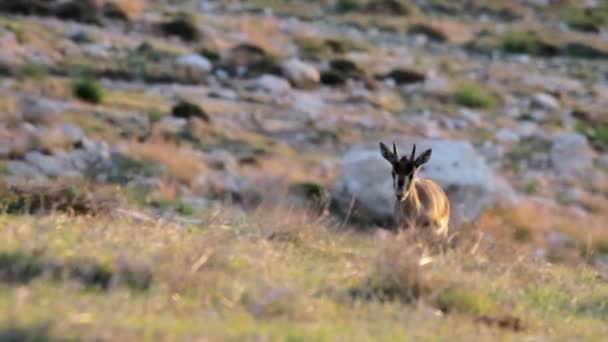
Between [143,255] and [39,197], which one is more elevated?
[143,255]

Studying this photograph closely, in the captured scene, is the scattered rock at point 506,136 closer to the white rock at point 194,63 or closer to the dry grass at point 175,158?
the white rock at point 194,63

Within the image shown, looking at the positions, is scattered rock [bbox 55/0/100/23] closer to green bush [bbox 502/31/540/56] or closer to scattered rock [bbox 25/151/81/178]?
scattered rock [bbox 25/151/81/178]

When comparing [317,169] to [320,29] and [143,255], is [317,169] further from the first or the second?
[320,29]

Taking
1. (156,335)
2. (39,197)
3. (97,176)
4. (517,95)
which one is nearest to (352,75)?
(517,95)

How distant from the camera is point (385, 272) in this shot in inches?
348

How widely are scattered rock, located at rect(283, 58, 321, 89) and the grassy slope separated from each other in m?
18.4

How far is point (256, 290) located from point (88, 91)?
16.8 meters

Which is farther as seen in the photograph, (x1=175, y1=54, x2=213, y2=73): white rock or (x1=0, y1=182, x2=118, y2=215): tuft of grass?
(x1=175, y1=54, x2=213, y2=73): white rock

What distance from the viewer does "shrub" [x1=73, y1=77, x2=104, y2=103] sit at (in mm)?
24312

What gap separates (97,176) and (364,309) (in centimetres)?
1224

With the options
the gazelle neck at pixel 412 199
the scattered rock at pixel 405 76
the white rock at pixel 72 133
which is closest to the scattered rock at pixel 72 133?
the white rock at pixel 72 133

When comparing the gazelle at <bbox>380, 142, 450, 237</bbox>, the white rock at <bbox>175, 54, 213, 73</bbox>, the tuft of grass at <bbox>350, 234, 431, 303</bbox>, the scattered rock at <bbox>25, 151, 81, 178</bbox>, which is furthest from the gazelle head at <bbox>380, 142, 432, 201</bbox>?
the white rock at <bbox>175, 54, 213, 73</bbox>

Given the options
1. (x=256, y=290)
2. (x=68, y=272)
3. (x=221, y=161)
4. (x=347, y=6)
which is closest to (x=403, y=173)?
(x=256, y=290)

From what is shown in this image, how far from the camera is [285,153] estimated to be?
23.7m
